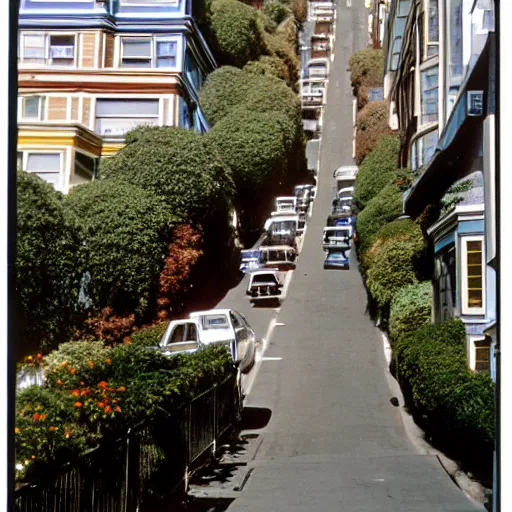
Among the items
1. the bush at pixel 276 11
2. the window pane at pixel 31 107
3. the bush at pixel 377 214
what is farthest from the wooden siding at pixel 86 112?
the bush at pixel 377 214

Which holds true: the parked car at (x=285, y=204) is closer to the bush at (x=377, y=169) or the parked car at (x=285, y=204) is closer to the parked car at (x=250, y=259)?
the bush at (x=377, y=169)

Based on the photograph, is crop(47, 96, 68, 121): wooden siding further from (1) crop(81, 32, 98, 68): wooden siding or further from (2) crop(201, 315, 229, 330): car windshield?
(2) crop(201, 315, 229, 330): car windshield

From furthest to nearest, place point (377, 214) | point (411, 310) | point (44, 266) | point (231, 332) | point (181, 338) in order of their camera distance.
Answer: point (377, 214) < point (411, 310) < point (231, 332) < point (181, 338) < point (44, 266)

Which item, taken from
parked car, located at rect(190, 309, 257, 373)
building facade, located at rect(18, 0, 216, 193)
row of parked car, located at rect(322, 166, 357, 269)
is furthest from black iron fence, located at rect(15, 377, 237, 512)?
building facade, located at rect(18, 0, 216, 193)

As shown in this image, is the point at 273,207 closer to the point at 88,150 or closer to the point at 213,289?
the point at 213,289

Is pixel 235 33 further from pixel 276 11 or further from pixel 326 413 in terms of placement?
pixel 326 413

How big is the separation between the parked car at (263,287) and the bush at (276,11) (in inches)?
132

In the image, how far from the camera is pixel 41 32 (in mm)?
5988

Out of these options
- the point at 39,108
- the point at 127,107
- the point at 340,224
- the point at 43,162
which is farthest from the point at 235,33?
the point at 43,162

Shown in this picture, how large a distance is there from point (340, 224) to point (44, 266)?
4085 mm

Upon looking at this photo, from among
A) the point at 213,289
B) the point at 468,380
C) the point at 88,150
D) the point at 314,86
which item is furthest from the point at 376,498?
the point at 314,86

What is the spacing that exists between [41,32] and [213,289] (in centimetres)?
255

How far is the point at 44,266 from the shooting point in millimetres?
5344

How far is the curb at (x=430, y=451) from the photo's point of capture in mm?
5234
